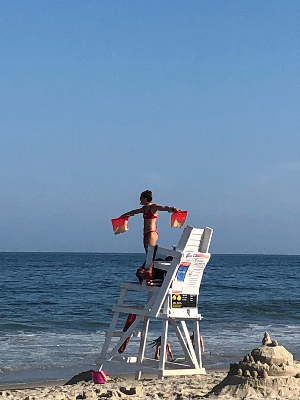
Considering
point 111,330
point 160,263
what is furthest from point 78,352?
point 160,263

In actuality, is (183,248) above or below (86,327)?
above

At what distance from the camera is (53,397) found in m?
7.40

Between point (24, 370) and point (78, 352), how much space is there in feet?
6.11

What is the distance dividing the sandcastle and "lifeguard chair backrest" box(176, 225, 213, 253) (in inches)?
70.2

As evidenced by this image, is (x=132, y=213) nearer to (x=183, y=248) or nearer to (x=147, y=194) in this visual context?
(x=147, y=194)

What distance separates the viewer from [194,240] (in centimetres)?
831

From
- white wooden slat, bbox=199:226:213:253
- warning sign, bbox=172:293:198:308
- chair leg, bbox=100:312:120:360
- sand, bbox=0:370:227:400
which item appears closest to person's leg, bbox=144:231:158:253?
white wooden slat, bbox=199:226:213:253

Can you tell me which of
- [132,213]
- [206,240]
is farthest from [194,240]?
[132,213]

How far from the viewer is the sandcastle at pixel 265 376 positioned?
647 cm

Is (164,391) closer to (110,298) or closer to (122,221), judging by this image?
(122,221)

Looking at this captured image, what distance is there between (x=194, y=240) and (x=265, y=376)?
218cm

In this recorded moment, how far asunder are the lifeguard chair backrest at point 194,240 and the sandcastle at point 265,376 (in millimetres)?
1784

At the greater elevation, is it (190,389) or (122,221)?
(122,221)

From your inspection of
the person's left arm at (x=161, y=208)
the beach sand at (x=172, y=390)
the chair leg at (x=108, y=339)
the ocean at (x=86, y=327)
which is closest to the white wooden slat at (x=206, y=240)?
the person's left arm at (x=161, y=208)
